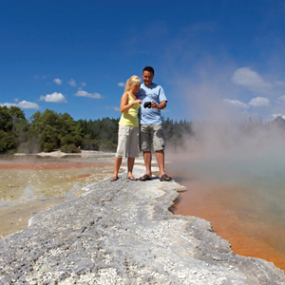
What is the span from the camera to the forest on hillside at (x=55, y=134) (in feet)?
75.7

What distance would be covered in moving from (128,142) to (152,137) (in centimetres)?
45

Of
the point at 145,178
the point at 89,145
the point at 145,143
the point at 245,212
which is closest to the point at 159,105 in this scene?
the point at 145,143

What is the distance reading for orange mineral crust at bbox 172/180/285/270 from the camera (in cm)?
175

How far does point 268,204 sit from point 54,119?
33899mm

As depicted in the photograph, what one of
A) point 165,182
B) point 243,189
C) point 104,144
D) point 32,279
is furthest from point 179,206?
point 104,144

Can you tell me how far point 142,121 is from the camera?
3.88 m

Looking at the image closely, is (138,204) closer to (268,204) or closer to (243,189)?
(268,204)

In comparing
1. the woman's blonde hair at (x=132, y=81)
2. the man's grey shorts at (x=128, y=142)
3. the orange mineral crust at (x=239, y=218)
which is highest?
the woman's blonde hair at (x=132, y=81)

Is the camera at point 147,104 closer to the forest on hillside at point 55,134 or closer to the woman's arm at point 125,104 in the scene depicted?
the woman's arm at point 125,104

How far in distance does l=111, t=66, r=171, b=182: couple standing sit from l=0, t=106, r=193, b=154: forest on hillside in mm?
21010

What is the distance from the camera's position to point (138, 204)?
251 centimetres

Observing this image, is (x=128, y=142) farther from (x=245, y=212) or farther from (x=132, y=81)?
(x=245, y=212)

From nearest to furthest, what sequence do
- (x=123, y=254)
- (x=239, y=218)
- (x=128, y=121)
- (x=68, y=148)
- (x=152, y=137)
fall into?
(x=123, y=254) < (x=239, y=218) < (x=128, y=121) < (x=152, y=137) < (x=68, y=148)

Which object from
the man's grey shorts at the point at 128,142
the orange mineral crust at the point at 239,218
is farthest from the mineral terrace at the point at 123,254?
the man's grey shorts at the point at 128,142
